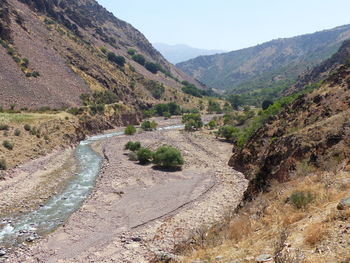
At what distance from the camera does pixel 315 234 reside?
1098 cm

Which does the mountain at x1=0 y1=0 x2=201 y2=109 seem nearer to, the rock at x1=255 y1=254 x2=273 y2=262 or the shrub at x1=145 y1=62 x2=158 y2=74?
the shrub at x1=145 y1=62 x2=158 y2=74

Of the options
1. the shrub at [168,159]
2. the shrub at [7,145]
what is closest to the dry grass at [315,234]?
the shrub at [168,159]

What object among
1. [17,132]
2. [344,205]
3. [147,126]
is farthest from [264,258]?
[147,126]

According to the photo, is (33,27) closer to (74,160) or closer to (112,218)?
(74,160)

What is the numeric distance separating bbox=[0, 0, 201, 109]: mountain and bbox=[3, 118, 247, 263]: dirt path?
150ft

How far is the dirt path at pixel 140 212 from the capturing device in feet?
77.7

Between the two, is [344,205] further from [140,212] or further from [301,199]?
[140,212]

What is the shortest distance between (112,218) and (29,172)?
21.3 m

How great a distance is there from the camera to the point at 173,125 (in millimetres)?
111625

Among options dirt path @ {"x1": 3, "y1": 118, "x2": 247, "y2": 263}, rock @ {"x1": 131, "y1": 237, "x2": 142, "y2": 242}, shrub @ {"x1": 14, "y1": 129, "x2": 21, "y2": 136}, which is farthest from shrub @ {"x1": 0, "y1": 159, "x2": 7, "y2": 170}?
rock @ {"x1": 131, "y1": 237, "x2": 142, "y2": 242}

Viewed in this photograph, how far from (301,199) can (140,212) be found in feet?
63.1

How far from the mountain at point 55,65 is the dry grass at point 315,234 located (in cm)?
7954

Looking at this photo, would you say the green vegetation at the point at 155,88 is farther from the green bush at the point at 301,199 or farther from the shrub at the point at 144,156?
the green bush at the point at 301,199

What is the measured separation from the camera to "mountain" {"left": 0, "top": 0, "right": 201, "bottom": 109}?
286 feet
